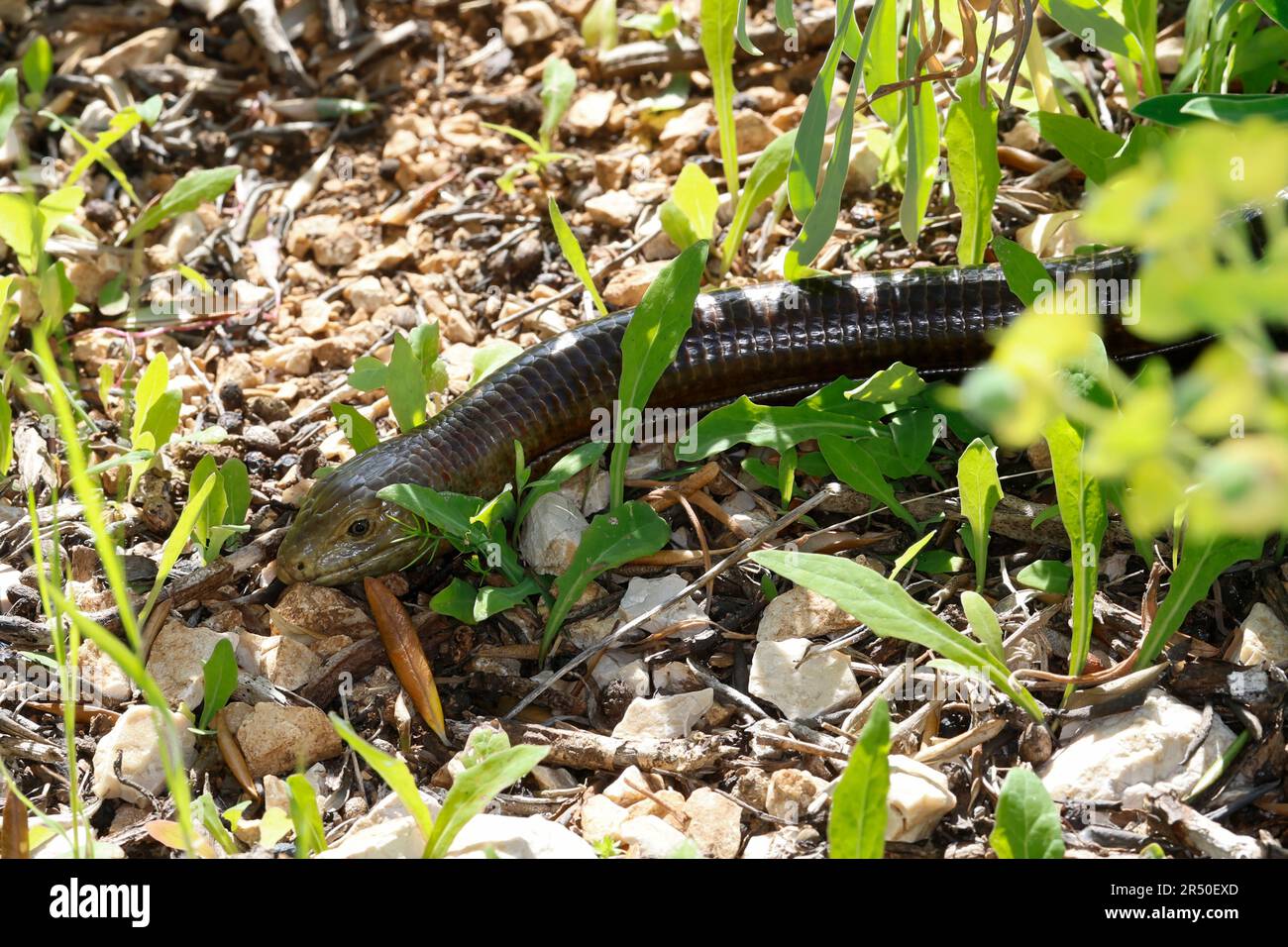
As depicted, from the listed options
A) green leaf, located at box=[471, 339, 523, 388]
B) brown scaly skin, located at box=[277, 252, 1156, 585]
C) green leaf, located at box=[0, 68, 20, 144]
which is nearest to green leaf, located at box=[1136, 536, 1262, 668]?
brown scaly skin, located at box=[277, 252, 1156, 585]

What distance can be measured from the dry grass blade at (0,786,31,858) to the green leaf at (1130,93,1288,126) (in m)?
2.96

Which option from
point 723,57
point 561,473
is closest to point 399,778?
point 561,473

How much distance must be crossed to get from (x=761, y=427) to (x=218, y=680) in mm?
1569

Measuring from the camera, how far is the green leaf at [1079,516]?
8.42 ft

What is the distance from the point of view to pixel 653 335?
126 inches

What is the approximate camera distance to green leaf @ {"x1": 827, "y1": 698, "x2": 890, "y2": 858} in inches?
79.1

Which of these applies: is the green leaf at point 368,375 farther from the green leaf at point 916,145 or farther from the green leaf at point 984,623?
the green leaf at point 984,623

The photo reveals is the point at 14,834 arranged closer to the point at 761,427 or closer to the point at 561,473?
the point at 561,473

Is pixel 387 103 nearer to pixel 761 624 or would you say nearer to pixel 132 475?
pixel 132 475

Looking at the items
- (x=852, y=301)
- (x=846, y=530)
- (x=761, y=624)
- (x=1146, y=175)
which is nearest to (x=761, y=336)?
(x=852, y=301)

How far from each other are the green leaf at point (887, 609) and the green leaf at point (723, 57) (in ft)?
6.66

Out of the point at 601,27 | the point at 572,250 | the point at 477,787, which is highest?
the point at 601,27

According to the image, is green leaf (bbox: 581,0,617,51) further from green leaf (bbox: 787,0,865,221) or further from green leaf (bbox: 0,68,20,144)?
green leaf (bbox: 0,68,20,144)

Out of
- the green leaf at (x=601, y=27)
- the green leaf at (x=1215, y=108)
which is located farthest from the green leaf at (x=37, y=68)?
the green leaf at (x=1215, y=108)
